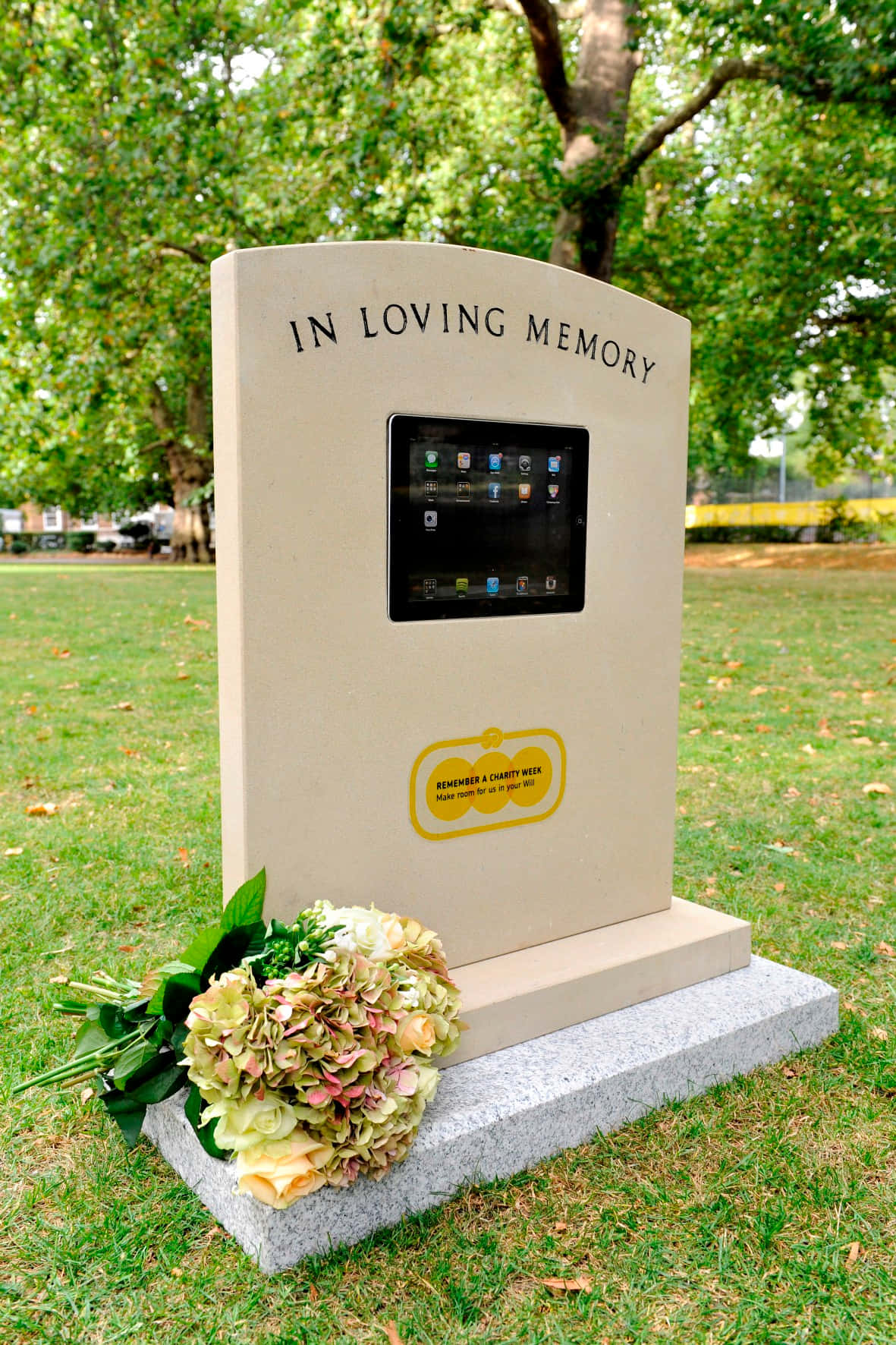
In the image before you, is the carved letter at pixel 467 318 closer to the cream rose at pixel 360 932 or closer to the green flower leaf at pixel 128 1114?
the cream rose at pixel 360 932

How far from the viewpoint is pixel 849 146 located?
1457cm

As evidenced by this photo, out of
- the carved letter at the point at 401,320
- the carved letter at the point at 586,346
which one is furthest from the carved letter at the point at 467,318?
the carved letter at the point at 586,346

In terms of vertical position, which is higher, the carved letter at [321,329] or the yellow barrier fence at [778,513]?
the yellow barrier fence at [778,513]

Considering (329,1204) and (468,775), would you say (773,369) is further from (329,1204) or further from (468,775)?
(329,1204)

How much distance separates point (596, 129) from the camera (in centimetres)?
1073

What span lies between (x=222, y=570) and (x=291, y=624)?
0.68 feet

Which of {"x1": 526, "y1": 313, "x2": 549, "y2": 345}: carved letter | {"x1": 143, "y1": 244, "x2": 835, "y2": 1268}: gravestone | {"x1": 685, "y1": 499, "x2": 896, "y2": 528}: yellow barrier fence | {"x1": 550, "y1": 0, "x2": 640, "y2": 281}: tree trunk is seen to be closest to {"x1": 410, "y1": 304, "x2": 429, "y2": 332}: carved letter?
{"x1": 143, "y1": 244, "x2": 835, "y2": 1268}: gravestone

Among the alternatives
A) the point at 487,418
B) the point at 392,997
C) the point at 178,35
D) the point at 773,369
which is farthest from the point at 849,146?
the point at 392,997

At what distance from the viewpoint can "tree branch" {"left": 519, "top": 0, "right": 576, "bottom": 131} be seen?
34.0ft

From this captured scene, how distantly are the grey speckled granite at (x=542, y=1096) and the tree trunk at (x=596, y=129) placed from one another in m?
9.44

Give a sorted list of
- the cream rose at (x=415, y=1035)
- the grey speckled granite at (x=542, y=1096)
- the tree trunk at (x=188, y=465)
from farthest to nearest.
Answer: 1. the tree trunk at (x=188, y=465)
2. the cream rose at (x=415, y=1035)
3. the grey speckled granite at (x=542, y=1096)

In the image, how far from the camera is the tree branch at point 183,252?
1176 centimetres

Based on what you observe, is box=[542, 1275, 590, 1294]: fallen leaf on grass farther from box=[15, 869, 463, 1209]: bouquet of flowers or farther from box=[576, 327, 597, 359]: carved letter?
box=[576, 327, 597, 359]: carved letter

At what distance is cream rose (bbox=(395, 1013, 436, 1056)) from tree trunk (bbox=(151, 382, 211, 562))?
18.0m
